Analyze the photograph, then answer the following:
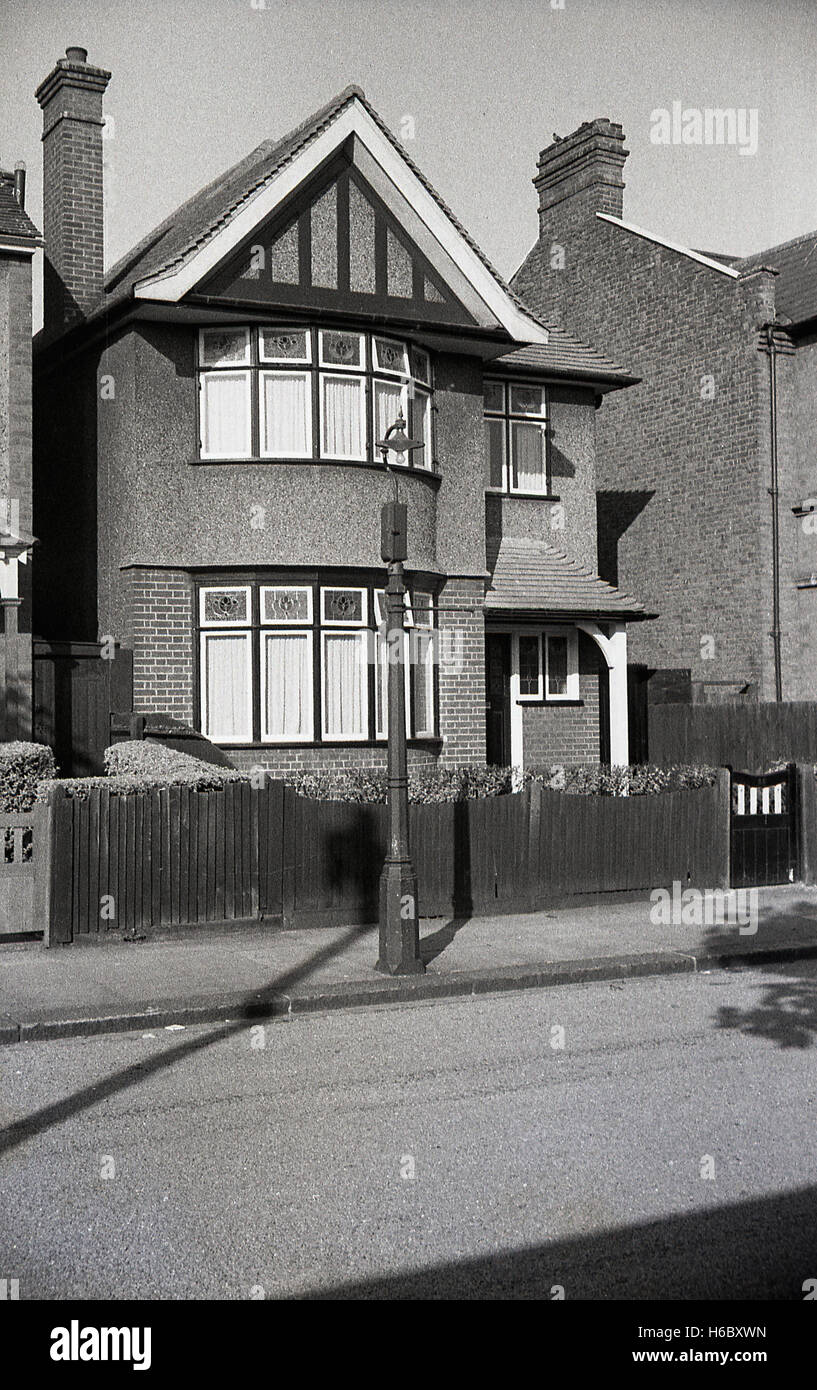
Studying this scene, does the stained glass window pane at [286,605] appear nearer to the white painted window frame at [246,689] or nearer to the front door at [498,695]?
the white painted window frame at [246,689]

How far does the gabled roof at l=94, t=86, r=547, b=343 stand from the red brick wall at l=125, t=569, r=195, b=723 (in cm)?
342

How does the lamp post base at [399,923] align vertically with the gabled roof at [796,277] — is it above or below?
below

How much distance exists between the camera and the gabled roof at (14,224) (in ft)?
56.8

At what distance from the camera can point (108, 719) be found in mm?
17266

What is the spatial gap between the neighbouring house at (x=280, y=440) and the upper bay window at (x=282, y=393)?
1.1 inches

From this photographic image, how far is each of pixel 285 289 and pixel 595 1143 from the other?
525 inches

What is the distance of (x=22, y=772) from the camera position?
14.2 m

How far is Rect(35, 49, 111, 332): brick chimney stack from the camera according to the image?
1973cm

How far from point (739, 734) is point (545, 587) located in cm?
419

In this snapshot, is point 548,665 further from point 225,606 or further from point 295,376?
point 295,376

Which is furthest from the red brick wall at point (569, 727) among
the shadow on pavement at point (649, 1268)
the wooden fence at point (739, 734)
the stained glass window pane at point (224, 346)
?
the shadow on pavement at point (649, 1268)

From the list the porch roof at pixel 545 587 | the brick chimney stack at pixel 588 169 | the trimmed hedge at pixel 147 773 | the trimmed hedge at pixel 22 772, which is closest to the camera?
the trimmed hedge at pixel 147 773

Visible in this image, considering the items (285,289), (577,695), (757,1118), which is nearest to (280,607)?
(285,289)

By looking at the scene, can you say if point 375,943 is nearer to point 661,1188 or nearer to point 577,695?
point 661,1188
